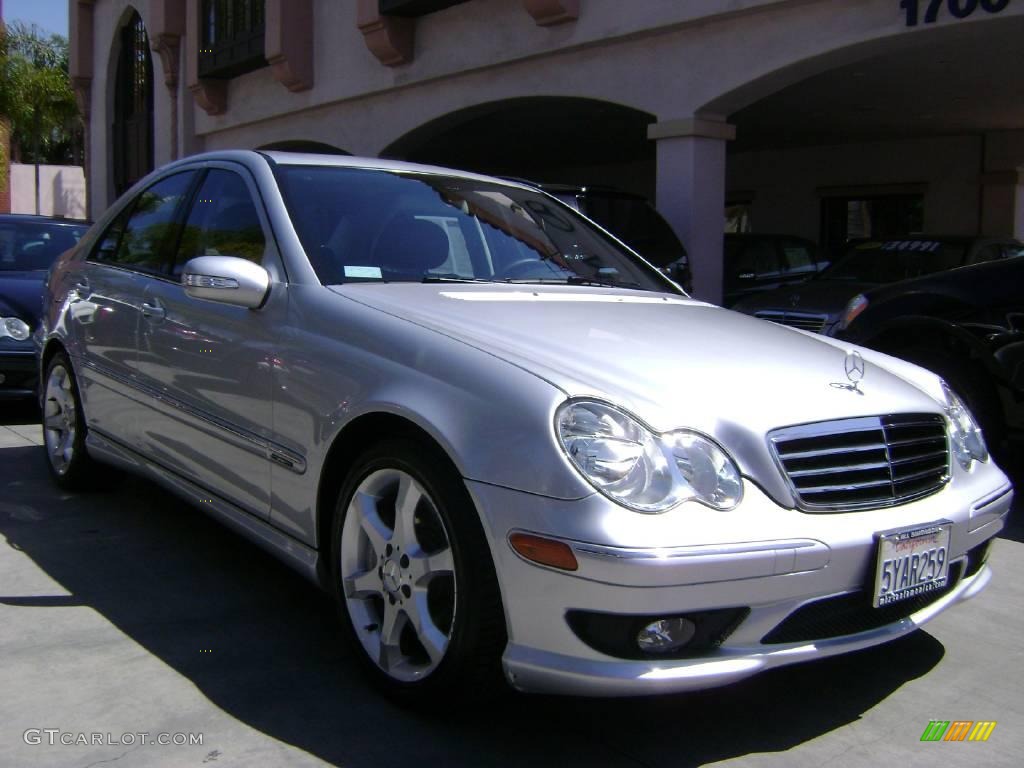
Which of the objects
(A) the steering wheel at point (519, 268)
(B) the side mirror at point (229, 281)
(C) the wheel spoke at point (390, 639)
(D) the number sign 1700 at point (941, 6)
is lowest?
(C) the wheel spoke at point (390, 639)

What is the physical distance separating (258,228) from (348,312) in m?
0.72

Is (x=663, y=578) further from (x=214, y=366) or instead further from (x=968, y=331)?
(x=968, y=331)

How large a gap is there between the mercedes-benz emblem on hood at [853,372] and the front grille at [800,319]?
5.57 meters

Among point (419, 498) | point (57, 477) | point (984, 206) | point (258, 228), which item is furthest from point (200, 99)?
point (419, 498)

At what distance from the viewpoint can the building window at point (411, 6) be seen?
1332 centimetres

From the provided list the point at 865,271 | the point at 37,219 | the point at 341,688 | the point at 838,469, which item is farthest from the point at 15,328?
the point at 865,271

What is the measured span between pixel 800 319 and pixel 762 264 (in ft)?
11.3

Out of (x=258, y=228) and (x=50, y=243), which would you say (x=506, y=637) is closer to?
(x=258, y=228)

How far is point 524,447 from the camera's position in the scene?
2.58 m

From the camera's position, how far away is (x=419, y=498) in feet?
9.44

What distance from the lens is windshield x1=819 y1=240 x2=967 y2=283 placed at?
980 centimetres

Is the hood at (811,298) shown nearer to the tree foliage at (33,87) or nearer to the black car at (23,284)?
the black car at (23,284)

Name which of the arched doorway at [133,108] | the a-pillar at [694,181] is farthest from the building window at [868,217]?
the arched doorway at [133,108]

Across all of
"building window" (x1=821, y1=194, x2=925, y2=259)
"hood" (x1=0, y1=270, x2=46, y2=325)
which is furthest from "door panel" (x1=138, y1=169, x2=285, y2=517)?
"building window" (x1=821, y1=194, x2=925, y2=259)
